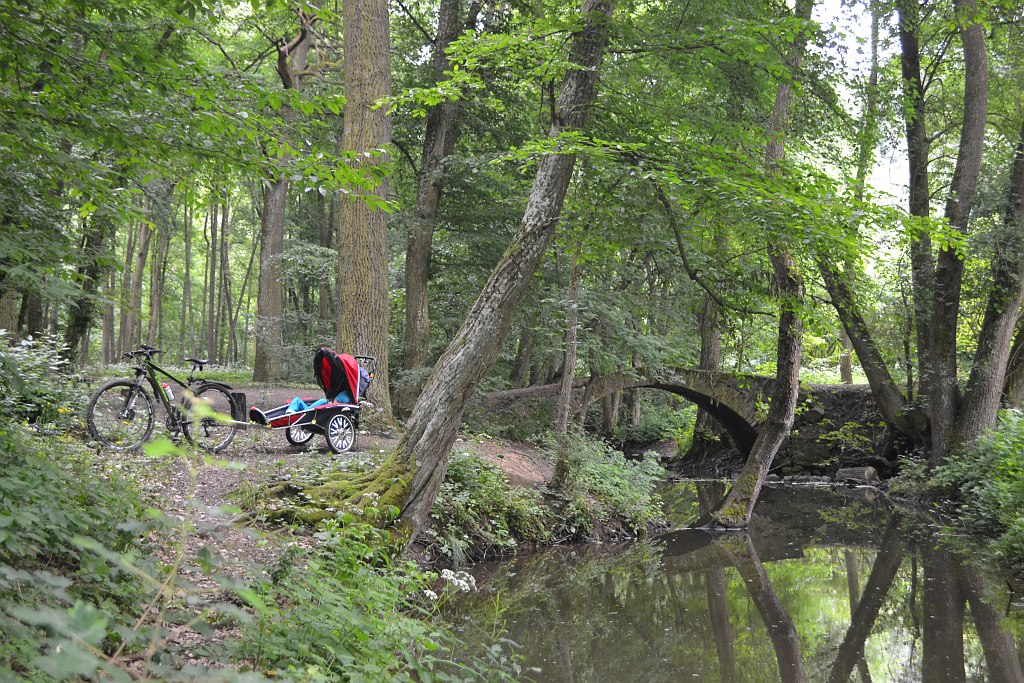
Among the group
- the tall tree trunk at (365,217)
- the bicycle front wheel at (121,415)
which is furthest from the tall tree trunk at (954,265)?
the bicycle front wheel at (121,415)

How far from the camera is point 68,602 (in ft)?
10.1

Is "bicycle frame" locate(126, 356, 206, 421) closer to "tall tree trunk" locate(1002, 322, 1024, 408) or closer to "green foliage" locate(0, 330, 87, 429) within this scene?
"green foliage" locate(0, 330, 87, 429)

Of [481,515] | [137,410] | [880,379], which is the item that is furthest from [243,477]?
[880,379]

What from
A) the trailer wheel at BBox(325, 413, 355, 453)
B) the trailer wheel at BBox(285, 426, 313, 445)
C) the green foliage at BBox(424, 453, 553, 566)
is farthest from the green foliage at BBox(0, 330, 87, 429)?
the green foliage at BBox(424, 453, 553, 566)

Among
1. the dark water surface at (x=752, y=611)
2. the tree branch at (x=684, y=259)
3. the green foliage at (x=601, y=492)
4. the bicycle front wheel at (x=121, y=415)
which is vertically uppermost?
the tree branch at (x=684, y=259)

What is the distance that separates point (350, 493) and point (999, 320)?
411 inches

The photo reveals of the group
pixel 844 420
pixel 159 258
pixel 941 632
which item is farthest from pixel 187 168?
pixel 159 258

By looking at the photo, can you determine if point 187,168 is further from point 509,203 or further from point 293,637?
point 509,203

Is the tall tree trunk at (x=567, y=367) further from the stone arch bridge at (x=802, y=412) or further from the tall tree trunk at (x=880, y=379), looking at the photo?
the tall tree trunk at (x=880, y=379)

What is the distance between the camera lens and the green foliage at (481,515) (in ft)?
24.2

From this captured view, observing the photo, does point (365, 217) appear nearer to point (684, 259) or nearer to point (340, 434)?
point (340, 434)

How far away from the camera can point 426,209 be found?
40.7 feet

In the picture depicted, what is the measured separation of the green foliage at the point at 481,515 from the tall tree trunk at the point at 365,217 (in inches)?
61.3

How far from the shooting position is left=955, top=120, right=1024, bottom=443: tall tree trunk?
11.5m
